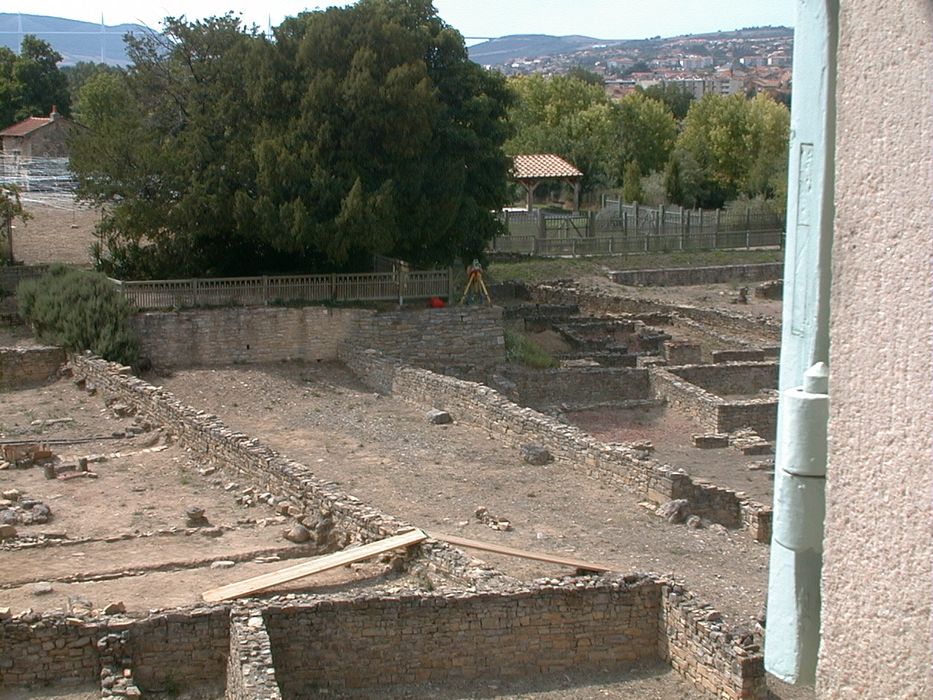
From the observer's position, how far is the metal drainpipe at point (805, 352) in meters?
1.90

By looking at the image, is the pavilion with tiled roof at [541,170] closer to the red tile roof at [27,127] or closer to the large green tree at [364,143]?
the red tile roof at [27,127]

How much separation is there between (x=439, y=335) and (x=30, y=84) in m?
47.8

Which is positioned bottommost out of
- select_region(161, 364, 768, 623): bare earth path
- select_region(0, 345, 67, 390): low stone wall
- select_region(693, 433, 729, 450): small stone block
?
select_region(693, 433, 729, 450): small stone block

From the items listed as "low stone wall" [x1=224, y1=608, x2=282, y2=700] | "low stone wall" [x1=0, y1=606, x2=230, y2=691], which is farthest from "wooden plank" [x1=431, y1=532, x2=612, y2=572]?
"low stone wall" [x1=0, y1=606, x2=230, y2=691]

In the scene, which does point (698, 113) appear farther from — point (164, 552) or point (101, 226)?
point (164, 552)

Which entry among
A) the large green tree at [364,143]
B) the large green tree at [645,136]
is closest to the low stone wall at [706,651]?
the large green tree at [364,143]

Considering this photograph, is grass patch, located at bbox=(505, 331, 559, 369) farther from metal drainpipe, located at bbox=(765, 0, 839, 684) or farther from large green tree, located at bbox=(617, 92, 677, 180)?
large green tree, located at bbox=(617, 92, 677, 180)

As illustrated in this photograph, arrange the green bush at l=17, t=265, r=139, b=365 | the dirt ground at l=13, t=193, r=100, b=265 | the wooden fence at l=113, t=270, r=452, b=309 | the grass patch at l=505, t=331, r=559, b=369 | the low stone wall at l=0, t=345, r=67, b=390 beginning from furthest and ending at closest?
the dirt ground at l=13, t=193, r=100, b=265 → the grass patch at l=505, t=331, r=559, b=369 → the wooden fence at l=113, t=270, r=452, b=309 → the green bush at l=17, t=265, r=139, b=365 → the low stone wall at l=0, t=345, r=67, b=390

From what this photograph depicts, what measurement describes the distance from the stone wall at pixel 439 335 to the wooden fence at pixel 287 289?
0.99 metres

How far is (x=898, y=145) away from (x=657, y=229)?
46.9 meters

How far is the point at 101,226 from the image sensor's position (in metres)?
27.3

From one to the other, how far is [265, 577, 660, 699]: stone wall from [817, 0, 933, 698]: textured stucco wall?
9621 mm

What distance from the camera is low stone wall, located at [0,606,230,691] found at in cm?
1053

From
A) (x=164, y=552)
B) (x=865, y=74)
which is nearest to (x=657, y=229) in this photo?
(x=164, y=552)
